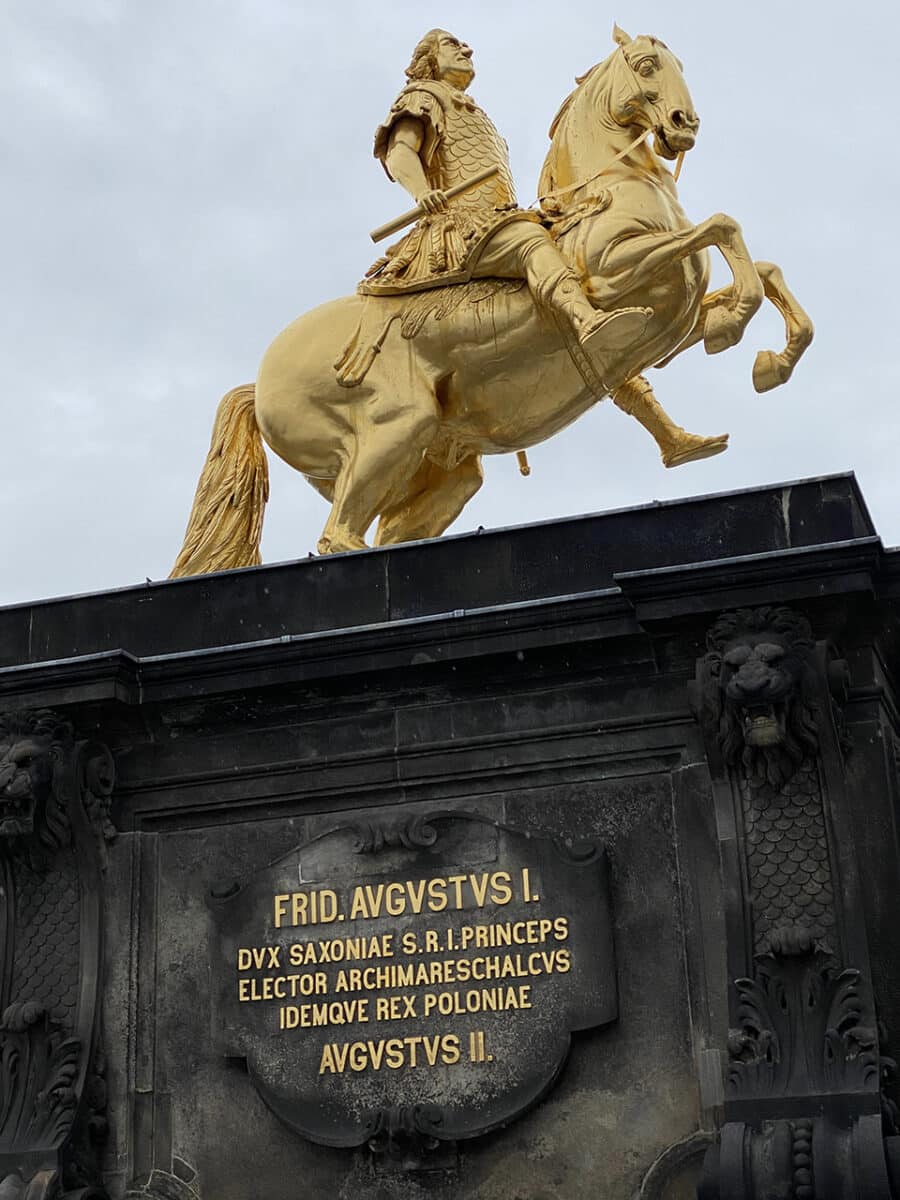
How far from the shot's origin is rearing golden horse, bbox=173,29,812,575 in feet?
41.7

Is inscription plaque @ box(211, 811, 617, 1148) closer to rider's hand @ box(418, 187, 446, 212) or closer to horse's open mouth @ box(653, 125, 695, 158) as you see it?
rider's hand @ box(418, 187, 446, 212)

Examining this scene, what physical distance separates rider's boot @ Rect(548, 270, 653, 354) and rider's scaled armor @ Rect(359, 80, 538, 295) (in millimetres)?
737

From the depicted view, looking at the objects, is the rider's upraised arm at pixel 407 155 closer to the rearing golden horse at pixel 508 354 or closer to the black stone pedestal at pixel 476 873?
the rearing golden horse at pixel 508 354

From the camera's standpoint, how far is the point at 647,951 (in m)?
9.88

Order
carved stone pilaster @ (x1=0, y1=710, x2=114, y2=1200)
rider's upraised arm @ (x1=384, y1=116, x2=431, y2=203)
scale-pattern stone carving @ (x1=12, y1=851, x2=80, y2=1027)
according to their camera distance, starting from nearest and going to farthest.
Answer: carved stone pilaster @ (x1=0, y1=710, x2=114, y2=1200) < scale-pattern stone carving @ (x1=12, y1=851, x2=80, y2=1027) < rider's upraised arm @ (x1=384, y1=116, x2=431, y2=203)

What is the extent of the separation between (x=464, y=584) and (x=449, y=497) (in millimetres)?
2917

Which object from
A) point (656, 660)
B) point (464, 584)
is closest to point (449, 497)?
point (464, 584)

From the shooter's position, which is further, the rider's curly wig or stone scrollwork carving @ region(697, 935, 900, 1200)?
the rider's curly wig

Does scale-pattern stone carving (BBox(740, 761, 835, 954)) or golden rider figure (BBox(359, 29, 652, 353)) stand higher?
golden rider figure (BBox(359, 29, 652, 353))

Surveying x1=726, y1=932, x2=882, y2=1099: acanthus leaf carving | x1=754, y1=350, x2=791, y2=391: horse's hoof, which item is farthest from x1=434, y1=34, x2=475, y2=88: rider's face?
x1=726, y1=932, x2=882, y2=1099: acanthus leaf carving

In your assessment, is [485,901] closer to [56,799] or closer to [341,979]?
[341,979]

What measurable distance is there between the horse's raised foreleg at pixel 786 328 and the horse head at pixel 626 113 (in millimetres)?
1310

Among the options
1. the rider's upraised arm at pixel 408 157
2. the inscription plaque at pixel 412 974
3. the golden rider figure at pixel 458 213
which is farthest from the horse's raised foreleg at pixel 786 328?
the inscription plaque at pixel 412 974

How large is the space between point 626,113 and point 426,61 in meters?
1.94
